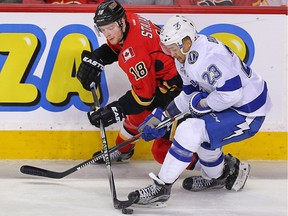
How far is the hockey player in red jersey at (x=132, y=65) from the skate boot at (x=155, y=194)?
0.52 metres

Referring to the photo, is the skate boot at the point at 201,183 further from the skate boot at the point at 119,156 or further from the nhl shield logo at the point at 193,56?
the nhl shield logo at the point at 193,56

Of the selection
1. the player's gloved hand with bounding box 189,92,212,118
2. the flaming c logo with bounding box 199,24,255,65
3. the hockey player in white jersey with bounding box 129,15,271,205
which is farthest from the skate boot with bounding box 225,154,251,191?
the flaming c logo with bounding box 199,24,255,65

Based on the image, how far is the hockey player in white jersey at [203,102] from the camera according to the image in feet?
10.8

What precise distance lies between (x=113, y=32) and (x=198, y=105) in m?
0.60

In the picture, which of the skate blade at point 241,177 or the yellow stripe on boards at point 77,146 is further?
the yellow stripe on boards at point 77,146

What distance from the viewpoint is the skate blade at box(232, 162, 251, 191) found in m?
3.71

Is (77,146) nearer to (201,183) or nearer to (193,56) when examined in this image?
(201,183)

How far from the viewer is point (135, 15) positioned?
12.7ft

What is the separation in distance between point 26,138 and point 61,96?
0.30 meters

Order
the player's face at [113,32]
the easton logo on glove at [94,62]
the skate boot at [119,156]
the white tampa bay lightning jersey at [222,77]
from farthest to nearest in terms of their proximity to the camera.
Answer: the skate boot at [119,156], the easton logo on glove at [94,62], the player's face at [113,32], the white tampa bay lightning jersey at [222,77]

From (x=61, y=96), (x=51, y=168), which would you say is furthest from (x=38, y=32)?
(x=51, y=168)

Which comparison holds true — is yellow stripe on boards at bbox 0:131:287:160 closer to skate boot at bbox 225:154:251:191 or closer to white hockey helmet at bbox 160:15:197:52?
skate boot at bbox 225:154:251:191

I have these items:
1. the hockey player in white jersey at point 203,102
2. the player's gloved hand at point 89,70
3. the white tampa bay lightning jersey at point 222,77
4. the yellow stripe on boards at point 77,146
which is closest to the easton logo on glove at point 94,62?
the player's gloved hand at point 89,70

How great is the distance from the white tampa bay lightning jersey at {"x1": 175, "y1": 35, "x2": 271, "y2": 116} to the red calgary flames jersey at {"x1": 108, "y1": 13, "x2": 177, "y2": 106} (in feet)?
1.04
